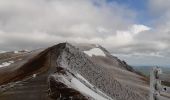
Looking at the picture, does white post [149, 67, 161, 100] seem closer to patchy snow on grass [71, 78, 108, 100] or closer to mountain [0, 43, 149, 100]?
mountain [0, 43, 149, 100]

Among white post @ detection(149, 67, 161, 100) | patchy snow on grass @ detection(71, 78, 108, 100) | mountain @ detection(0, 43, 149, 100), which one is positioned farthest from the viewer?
patchy snow on grass @ detection(71, 78, 108, 100)

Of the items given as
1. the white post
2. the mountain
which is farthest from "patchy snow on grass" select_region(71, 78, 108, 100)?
the white post

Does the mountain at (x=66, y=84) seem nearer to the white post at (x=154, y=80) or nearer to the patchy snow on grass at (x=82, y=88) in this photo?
the patchy snow on grass at (x=82, y=88)

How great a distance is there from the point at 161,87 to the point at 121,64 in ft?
81.1

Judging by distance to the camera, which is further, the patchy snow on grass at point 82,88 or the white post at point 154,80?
the patchy snow on grass at point 82,88

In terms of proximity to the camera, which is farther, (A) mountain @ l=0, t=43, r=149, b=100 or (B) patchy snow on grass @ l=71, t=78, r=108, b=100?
(B) patchy snow on grass @ l=71, t=78, r=108, b=100

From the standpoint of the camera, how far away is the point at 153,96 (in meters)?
9.04

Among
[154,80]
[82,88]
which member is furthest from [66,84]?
[154,80]

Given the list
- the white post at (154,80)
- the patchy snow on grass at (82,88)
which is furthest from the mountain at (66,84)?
the white post at (154,80)

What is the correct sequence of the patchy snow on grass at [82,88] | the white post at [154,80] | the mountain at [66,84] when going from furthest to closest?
the patchy snow on grass at [82,88] → the mountain at [66,84] → the white post at [154,80]

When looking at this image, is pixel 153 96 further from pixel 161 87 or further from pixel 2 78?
pixel 2 78

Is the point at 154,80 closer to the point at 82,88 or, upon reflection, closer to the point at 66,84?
the point at 66,84

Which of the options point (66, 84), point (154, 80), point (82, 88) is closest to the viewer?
point (154, 80)

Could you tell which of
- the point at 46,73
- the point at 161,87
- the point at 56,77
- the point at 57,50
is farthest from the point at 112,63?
the point at 161,87
